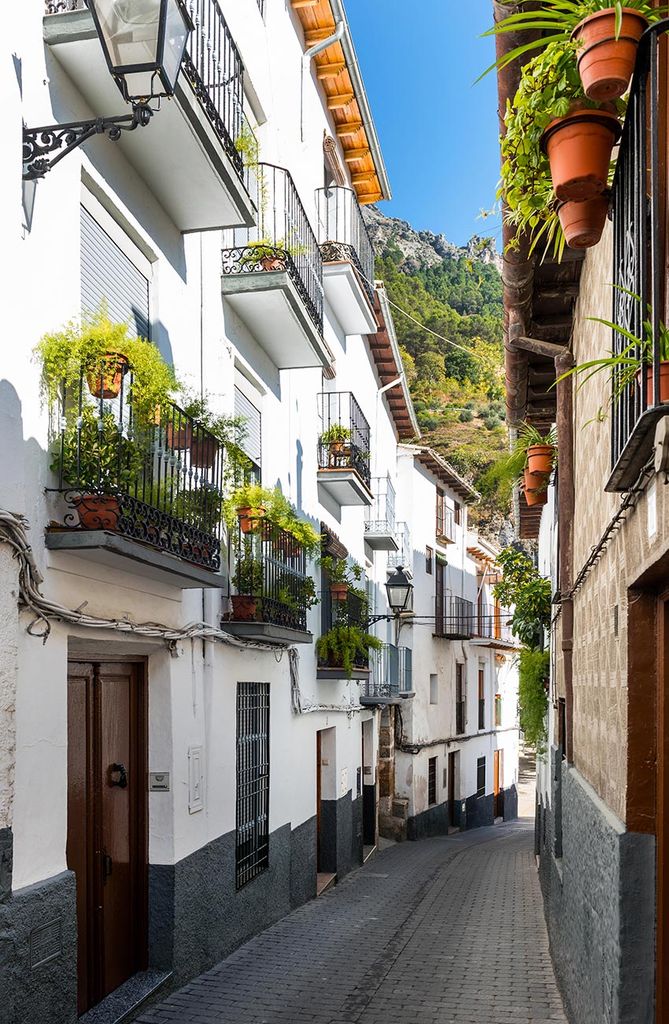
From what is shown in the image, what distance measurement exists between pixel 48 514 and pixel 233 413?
4.38 metres

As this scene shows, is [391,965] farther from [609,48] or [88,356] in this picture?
[609,48]

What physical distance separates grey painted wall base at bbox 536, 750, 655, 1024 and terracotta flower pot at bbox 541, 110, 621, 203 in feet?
8.53

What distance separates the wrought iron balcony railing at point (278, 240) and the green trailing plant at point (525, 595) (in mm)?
5459

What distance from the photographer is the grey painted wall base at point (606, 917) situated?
4055mm

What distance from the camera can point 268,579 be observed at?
10086mm

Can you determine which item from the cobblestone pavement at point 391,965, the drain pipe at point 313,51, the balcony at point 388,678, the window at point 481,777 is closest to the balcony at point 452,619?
the balcony at point 388,678

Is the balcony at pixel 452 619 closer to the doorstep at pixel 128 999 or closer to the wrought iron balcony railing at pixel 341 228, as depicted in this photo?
the wrought iron balcony railing at pixel 341 228

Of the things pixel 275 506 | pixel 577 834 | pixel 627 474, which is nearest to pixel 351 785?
pixel 275 506

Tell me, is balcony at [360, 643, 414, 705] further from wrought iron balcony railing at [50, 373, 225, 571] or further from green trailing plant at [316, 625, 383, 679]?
wrought iron balcony railing at [50, 373, 225, 571]

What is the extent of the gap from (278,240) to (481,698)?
23.9 metres

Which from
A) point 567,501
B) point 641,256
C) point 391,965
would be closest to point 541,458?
point 567,501

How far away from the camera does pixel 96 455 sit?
595cm

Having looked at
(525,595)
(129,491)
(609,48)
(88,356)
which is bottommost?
(525,595)

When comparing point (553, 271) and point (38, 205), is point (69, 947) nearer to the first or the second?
point (38, 205)
